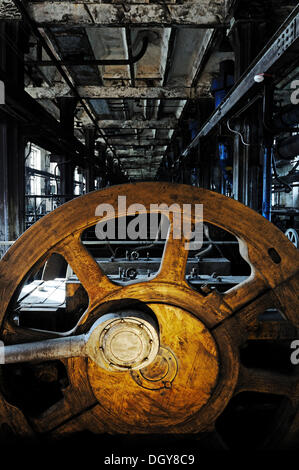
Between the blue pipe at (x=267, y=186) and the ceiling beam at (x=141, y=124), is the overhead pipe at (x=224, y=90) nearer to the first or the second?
the blue pipe at (x=267, y=186)

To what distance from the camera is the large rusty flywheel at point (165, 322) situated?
3.72 feet

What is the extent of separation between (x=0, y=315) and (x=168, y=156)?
13.3 meters

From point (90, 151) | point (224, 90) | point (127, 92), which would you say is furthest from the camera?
point (90, 151)

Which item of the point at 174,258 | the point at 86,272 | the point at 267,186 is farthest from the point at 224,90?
the point at 86,272

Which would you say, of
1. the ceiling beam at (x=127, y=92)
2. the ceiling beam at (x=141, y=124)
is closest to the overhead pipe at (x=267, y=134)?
the ceiling beam at (x=127, y=92)

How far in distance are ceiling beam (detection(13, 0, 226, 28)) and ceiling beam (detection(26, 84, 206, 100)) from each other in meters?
2.56

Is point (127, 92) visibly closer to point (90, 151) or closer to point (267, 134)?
point (90, 151)

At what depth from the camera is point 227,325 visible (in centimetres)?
116

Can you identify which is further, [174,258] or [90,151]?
[90,151]

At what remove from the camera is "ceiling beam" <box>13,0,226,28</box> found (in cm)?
346

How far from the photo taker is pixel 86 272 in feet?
3.87

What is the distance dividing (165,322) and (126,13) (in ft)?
12.3

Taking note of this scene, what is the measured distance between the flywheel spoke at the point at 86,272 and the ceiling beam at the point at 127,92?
5739 millimetres

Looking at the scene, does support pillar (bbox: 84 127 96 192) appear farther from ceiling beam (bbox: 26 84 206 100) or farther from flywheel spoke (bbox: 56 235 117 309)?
flywheel spoke (bbox: 56 235 117 309)
